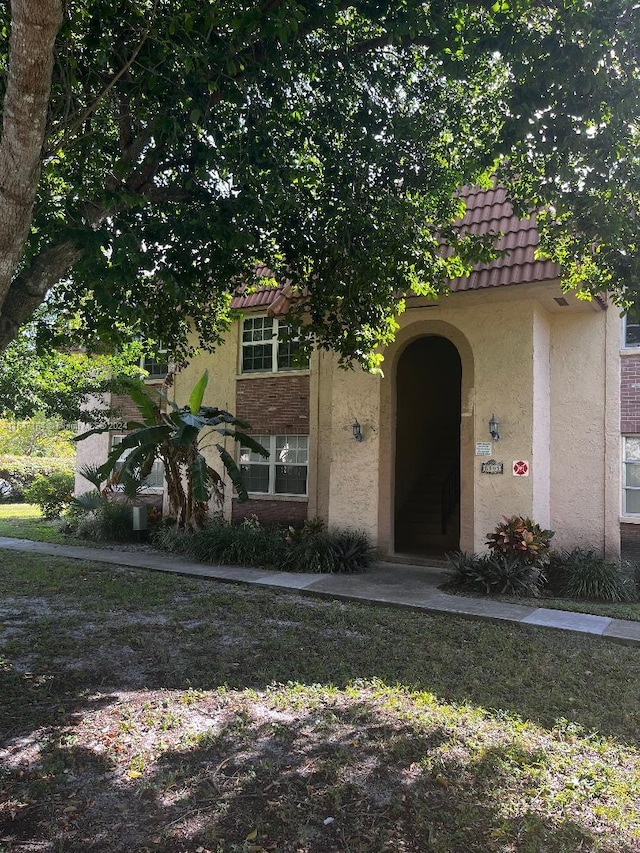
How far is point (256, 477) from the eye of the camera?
1524 centimetres

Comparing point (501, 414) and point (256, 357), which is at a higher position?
point (256, 357)

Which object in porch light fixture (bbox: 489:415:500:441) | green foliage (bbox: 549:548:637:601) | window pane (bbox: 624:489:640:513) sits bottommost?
green foliage (bbox: 549:548:637:601)

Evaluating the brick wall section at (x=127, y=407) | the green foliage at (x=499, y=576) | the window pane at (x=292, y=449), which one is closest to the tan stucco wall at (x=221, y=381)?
the window pane at (x=292, y=449)

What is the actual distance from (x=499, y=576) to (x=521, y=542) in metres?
0.68

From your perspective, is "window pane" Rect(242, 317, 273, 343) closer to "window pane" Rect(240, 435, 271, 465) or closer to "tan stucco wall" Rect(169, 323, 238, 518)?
"tan stucco wall" Rect(169, 323, 238, 518)

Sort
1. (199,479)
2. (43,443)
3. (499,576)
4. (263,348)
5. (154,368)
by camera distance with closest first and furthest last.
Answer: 1. (499,576)
2. (199,479)
3. (263,348)
4. (154,368)
5. (43,443)

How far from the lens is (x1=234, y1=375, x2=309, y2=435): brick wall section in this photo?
1449 cm

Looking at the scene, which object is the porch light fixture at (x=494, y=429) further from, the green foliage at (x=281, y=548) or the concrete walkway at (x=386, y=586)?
the green foliage at (x=281, y=548)

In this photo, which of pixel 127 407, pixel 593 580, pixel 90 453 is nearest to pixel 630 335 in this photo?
pixel 593 580

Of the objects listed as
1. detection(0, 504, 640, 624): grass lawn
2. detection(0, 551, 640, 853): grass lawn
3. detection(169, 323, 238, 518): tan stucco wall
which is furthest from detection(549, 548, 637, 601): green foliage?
detection(169, 323, 238, 518): tan stucco wall

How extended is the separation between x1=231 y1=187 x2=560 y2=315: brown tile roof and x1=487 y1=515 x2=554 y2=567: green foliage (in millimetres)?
3934

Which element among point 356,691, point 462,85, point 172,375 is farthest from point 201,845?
point 172,375

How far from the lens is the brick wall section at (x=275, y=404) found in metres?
14.5

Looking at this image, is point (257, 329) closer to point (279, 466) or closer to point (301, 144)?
point (279, 466)
